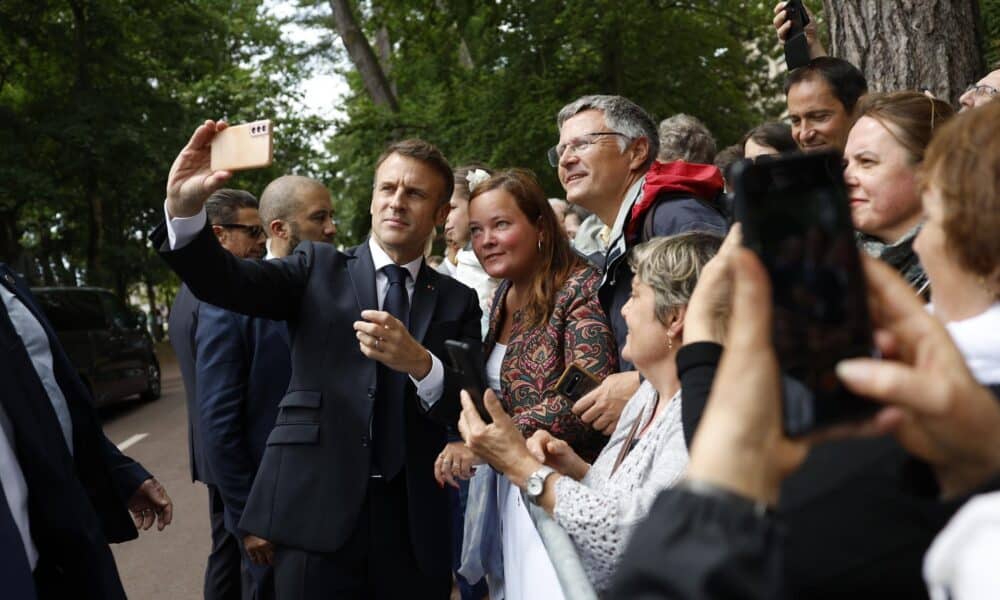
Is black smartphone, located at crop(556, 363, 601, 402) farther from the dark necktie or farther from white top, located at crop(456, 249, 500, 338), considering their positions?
white top, located at crop(456, 249, 500, 338)

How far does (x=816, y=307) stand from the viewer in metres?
0.99

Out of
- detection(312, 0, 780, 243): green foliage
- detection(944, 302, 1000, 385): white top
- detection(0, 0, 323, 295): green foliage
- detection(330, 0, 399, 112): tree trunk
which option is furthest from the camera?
detection(0, 0, 323, 295): green foliage

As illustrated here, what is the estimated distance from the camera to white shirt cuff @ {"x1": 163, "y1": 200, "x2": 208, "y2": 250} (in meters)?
2.55

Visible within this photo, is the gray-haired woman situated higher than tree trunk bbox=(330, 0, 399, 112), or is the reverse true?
tree trunk bbox=(330, 0, 399, 112)

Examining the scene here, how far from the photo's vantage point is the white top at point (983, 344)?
1.31 metres

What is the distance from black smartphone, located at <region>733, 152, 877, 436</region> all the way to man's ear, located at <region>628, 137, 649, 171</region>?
8.85ft

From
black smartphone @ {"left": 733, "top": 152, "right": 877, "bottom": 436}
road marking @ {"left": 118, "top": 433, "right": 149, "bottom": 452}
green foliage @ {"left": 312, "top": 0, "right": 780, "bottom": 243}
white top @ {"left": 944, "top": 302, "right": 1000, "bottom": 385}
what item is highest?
green foliage @ {"left": 312, "top": 0, "right": 780, "bottom": 243}

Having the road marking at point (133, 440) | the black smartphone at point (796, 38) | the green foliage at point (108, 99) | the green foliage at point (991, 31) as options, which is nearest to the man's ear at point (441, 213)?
the black smartphone at point (796, 38)

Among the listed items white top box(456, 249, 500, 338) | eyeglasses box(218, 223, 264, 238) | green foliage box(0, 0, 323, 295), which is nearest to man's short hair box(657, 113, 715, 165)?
white top box(456, 249, 500, 338)

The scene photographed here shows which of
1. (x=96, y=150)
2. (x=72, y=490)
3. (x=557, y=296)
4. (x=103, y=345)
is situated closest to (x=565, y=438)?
(x=557, y=296)

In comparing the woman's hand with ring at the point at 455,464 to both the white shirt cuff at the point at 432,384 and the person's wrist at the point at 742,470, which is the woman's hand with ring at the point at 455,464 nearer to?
the white shirt cuff at the point at 432,384

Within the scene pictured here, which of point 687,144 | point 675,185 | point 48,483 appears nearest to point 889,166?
point 675,185

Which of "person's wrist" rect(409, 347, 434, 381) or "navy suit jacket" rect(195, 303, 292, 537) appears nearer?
"person's wrist" rect(409, 347, 434, 381)

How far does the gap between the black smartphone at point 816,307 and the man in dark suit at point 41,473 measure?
2.13 meters
